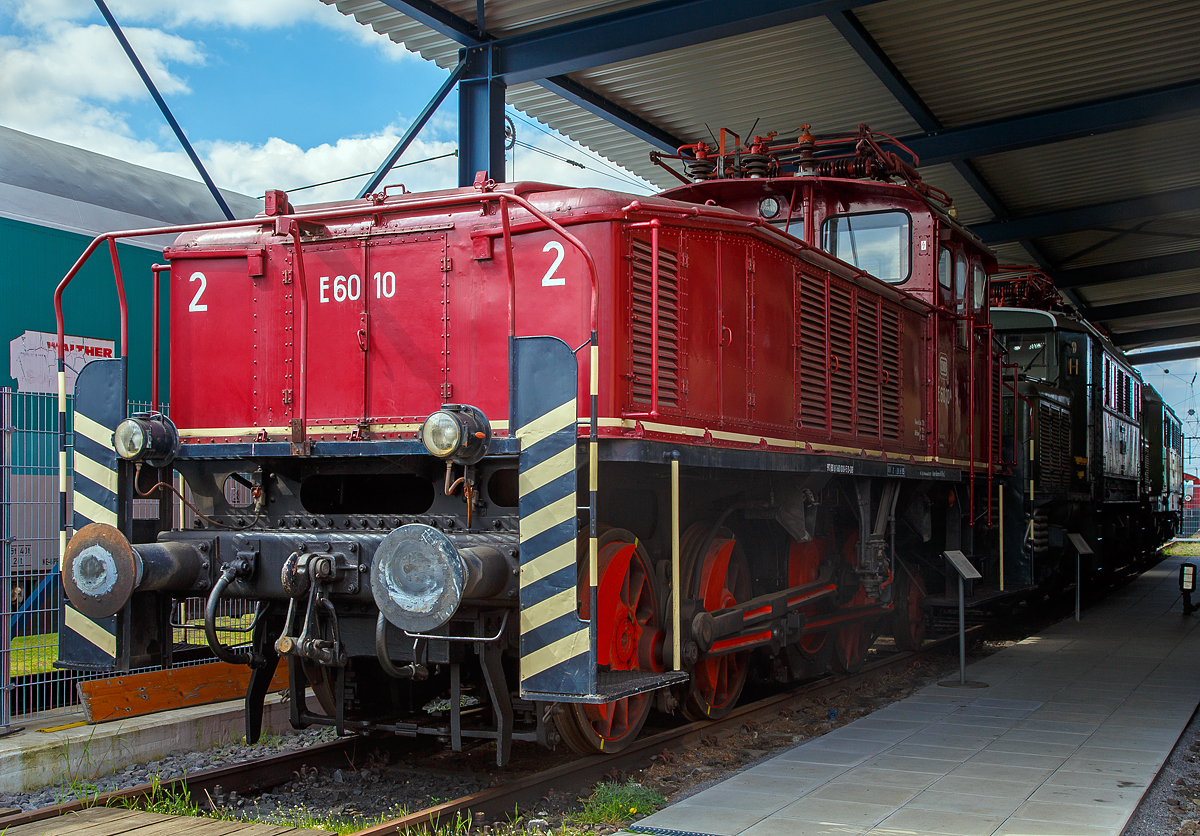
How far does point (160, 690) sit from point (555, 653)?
→ 366cm

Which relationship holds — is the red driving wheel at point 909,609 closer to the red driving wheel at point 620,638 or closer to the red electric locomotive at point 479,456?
the red electric locomotive at point 479,456

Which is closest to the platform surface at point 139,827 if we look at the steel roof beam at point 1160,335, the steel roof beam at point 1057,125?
the steel roof beam at point 1057,125

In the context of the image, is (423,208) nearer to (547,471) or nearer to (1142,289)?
(547,471)

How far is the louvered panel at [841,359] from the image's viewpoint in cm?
748

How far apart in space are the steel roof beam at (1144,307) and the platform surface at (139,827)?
85.8ft

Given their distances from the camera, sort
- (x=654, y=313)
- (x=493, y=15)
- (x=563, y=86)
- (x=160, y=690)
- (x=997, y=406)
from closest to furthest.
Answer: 1. (x=654, y=313)
2. (x=160, y=690)
3. (x=493, y=15)
4. (x=997, y=406)
5. (x=563, y=86)

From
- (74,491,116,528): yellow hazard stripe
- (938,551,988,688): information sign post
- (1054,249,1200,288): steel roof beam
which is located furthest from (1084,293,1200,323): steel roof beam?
(74,491,116,528): yellow hazard stripe

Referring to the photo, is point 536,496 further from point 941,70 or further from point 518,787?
point 941,70

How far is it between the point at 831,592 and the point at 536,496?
158 inches

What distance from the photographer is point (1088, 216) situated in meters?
18.5

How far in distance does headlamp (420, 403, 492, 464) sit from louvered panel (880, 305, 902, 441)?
445 centimetres

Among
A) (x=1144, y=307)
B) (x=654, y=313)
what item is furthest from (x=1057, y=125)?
(x=1144, y=307)

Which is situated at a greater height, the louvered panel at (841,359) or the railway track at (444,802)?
the louvered panel at (841,359)

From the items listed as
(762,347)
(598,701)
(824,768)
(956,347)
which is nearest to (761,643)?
(824,768)
